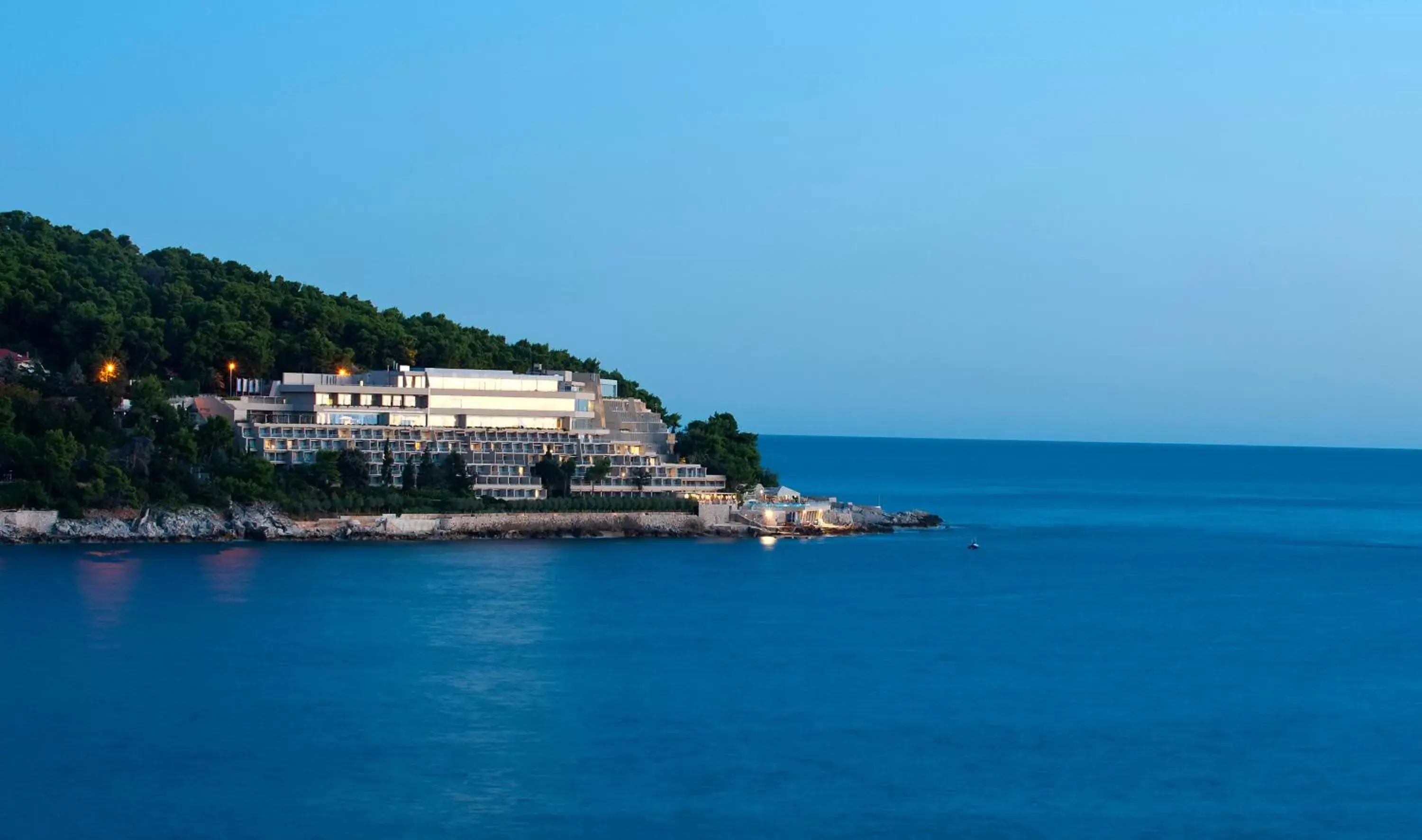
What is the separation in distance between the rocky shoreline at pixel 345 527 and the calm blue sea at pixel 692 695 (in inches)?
74.7

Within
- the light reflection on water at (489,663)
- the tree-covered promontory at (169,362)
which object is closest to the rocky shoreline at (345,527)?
the tree-covered promontory at (169,362)

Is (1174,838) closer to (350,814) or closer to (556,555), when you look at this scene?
(350,814)

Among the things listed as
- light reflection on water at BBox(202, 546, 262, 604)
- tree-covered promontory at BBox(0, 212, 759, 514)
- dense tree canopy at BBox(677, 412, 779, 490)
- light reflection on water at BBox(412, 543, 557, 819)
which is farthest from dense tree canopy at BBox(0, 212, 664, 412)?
light reflection on water at BBox(412, 543, 557, 819)

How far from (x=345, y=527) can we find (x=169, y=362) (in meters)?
19.1

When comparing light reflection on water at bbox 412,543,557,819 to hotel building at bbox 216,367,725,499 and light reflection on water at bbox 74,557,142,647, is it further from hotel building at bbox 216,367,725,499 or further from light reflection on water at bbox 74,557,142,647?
hotel building at bbox 216,367,725,499

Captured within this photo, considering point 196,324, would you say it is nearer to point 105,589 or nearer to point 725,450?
point 725,450

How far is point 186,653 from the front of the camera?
39.9 meters

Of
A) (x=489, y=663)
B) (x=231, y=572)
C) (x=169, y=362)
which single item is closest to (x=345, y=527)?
(x=231, y=572)

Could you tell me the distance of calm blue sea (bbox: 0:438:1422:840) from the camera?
27344 millimetres

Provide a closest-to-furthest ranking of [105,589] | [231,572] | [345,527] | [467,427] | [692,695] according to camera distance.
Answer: [692,695], [105,589], [231,572], [345,527], [467,427]

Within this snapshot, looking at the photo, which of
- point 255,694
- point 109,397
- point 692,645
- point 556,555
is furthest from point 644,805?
point 109,397

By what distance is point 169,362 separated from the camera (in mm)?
79125

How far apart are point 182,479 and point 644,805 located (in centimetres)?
4026

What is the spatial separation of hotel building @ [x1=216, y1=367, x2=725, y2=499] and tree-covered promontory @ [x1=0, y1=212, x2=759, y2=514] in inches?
66.1
